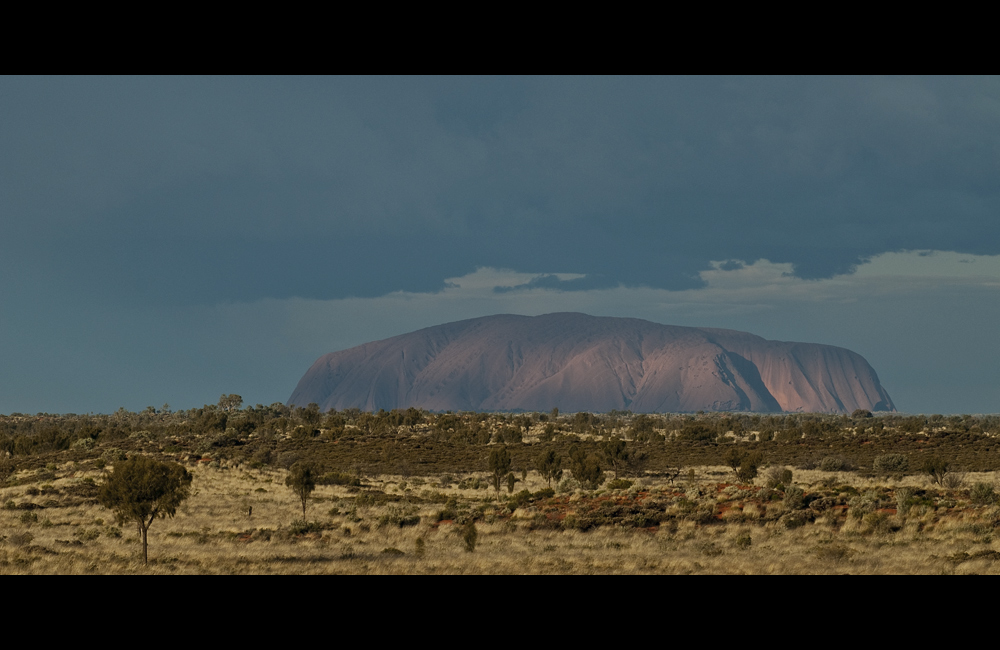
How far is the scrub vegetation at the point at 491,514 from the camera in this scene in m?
19.3

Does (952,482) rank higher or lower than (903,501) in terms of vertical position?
lower

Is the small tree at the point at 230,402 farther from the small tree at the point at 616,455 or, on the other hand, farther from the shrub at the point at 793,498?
the shrub at the point at 793,498

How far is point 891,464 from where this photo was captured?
48719 millimetres

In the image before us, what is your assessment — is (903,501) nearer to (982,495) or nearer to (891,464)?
(982,495)

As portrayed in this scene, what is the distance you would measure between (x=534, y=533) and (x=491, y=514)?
385 centimetres

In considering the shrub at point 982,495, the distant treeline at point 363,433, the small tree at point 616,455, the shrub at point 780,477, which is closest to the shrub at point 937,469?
the shrub at point 780,477

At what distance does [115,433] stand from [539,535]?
6519 centimetres

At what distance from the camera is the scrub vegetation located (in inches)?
760

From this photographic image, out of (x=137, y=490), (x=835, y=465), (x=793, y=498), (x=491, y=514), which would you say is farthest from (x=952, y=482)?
(x=137, y=490)

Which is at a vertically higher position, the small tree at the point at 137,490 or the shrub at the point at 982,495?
the small tree at the point at 137,490

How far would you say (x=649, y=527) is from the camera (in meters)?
25.7

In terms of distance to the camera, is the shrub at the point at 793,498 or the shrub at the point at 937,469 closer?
the shrub at the point at 793,498

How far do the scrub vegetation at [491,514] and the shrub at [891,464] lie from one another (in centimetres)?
12
